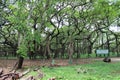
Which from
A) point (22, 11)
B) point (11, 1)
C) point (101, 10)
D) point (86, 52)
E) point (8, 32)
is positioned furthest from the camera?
point (86, 52)

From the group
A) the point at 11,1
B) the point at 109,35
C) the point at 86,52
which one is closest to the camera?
the point at 11,1

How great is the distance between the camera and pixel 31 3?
13.1 metres

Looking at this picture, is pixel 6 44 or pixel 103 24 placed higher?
pixel 103 24

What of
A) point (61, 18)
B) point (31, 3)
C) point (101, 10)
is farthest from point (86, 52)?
point (31, 3)

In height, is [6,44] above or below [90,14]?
below

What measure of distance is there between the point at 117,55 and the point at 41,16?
1050 cm

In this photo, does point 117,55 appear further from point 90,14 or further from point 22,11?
point 22,11

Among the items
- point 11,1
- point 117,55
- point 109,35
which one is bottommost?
point 117,55

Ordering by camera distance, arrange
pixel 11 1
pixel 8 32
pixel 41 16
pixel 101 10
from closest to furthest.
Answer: pixel 41 16
pixel 101 10
pixel 11 1
pixel 8 32

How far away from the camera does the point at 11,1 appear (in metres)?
16.8

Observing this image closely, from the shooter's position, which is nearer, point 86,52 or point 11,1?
point 11,1

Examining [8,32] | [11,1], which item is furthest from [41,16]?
[8,32]

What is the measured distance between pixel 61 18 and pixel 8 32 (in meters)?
4.83

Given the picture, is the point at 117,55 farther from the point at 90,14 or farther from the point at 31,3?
the point at 31,3
